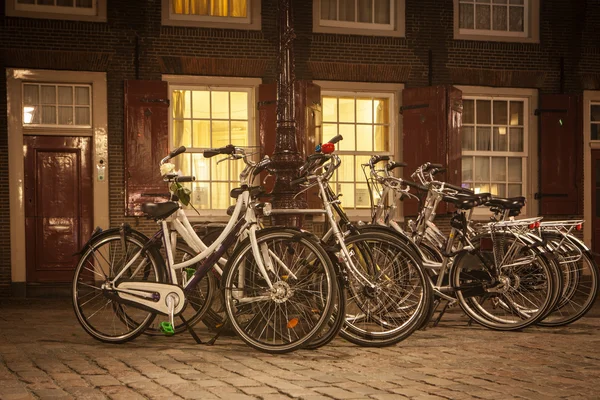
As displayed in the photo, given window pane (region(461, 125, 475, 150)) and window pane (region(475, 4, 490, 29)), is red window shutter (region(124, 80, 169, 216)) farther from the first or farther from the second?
window pane (region(475, 4, 490, 29))

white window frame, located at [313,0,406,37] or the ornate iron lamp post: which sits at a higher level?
white window frame, located at [313,0,406,37]

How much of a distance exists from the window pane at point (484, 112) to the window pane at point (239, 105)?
3.59 metres

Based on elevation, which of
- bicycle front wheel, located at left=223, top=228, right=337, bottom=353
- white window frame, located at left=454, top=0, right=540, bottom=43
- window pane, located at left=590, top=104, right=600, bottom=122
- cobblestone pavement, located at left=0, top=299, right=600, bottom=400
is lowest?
cobblestone pavement, located at left=0, top=299, right=600, bottom=400

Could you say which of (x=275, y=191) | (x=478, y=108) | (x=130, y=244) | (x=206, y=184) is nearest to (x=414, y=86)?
(x=478, y=108)

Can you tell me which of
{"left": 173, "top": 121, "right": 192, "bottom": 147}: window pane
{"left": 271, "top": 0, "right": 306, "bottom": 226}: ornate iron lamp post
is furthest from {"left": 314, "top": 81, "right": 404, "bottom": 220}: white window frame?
{"left": 271, "top": 0, "right": 306, "bottom": 226}: ornate iron lamp post

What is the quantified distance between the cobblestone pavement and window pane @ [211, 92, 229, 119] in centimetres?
568

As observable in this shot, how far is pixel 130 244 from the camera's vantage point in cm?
633

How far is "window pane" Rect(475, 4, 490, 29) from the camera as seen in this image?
13.1 m

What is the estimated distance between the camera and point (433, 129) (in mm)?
12445

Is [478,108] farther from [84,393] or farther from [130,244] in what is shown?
[84,393]

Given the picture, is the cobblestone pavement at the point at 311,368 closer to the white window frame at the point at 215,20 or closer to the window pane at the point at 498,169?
the white window frame at the point at 215,20

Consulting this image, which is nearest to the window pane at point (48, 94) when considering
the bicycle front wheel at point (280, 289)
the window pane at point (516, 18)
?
the bicycle front wheel at point (280, 289)

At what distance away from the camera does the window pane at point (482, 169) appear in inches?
517

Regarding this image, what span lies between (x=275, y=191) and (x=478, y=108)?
712 cm
